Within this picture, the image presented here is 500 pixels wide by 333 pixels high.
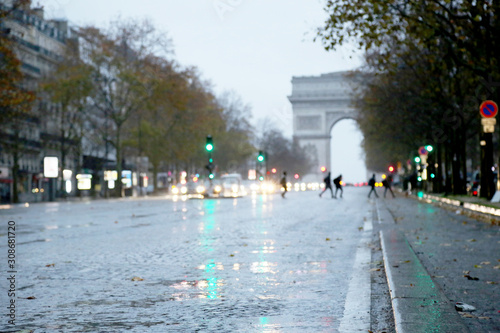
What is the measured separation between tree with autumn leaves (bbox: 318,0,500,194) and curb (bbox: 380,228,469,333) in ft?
45.8

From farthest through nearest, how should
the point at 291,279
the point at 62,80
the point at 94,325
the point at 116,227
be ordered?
1. the point at 62,80
2. the point at 116,227
3. the point at 291,279
4. the point at 94,325

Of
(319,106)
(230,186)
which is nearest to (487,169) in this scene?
(230,186)

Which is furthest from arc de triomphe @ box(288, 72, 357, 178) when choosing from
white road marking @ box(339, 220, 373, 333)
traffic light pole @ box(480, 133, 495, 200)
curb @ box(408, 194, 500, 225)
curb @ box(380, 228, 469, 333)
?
curb @ box(380, 228, 469, 333)

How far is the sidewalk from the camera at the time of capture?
22.2 feet

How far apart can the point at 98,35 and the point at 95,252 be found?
52.2 meters

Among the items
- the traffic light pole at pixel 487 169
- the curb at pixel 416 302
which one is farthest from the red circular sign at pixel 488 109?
→ the curb at pixel 416 302

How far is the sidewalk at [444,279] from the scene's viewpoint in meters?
6.76

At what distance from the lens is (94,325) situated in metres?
7.09

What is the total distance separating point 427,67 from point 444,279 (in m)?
31.1

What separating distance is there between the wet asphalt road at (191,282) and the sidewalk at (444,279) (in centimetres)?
38

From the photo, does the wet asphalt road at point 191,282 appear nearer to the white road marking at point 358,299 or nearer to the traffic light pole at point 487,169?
the white road marking at point 358,299

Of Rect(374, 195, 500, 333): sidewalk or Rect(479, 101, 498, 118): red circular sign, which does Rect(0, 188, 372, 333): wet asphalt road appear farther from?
Rect(479, 101, 498, 118): red circular sign

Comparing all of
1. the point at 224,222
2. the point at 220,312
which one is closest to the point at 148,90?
the point at 224,222

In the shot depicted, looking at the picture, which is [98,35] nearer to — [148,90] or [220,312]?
[148,90]
